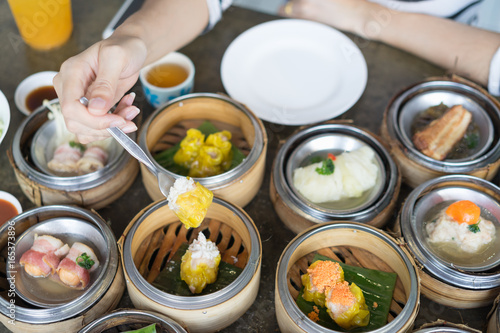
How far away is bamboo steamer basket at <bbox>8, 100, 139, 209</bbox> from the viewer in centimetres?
248

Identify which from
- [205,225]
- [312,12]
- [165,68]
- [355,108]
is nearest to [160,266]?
[205,225]

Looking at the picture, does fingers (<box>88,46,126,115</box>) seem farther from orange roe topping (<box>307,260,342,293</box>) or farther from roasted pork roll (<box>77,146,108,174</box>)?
orange roe topping (<box>307,260,342,293</box>)

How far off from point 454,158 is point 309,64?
120cm

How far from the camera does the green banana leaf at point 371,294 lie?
2160mm

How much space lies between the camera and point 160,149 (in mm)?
2859

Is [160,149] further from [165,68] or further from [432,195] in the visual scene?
[432,195]

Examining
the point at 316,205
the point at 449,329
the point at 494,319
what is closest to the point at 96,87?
the point at 316,205

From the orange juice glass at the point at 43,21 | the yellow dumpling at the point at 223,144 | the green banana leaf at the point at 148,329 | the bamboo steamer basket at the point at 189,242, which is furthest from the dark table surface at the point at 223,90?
the green banana leaf at the point at 148,329

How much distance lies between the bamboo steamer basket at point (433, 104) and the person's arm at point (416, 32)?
0.76 feet

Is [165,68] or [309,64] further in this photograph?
[309,64]

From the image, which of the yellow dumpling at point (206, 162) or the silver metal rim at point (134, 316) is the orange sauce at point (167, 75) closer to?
the yellow dumpling at point (206, 162)

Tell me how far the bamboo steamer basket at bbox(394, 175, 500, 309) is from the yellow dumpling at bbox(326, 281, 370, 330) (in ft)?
1.13

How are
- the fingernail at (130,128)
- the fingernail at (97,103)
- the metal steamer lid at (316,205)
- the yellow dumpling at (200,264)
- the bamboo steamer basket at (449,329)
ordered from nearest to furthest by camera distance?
the fingernail at (97,103) < the bamboo steamer basket at (449,329) < the fingernail at (130,128) < the yellow dumpling at (200,264) < the metal steamer lid at (316,205)

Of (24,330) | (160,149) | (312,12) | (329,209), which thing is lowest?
(24,330)
